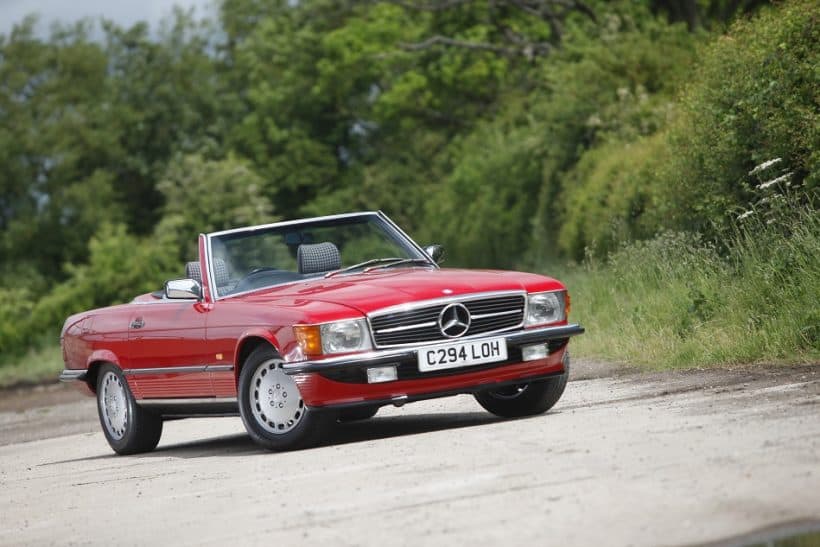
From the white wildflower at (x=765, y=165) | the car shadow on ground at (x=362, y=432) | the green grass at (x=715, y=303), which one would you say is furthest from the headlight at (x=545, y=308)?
the white wildflower at (x=765, y=165)

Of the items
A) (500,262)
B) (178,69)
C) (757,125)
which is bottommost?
(500,262)

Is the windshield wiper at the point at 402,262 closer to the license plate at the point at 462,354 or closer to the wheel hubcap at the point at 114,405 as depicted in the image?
the license plate at the point at 462,354

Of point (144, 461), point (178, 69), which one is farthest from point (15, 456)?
point (178, 69)

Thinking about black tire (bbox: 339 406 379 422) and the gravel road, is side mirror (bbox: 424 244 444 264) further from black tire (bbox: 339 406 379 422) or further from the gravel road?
black tire (bbox: 339 406 379 422)

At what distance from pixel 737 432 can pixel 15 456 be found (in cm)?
824

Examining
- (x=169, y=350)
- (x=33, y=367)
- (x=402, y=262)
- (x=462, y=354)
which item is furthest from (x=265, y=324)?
(x=33, y=367)

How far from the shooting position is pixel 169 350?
39.2 feet

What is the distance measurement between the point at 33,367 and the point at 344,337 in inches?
1398

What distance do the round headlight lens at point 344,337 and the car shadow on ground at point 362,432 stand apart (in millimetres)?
735

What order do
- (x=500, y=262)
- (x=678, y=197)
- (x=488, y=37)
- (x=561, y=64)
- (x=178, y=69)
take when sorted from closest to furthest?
(x=678, y=197) → (x=561, y=64) → (x=500, y=262) → (x=488, y=37) → (x=178, y=69)

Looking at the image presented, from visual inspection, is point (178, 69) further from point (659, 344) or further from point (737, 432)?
point (737, 432)

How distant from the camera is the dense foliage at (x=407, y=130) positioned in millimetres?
18875

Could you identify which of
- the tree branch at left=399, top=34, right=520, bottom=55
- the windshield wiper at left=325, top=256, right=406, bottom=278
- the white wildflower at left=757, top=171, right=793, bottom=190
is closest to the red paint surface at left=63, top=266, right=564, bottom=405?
the windshield wiper at left=325, top=256, right=406, bottom=278

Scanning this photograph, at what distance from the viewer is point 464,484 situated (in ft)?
26.2
